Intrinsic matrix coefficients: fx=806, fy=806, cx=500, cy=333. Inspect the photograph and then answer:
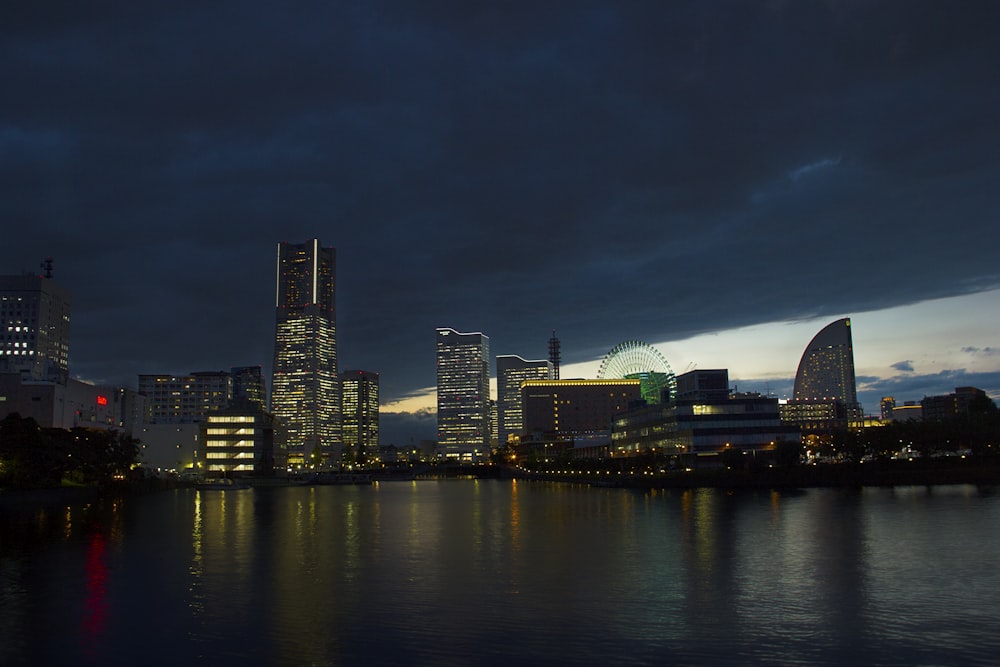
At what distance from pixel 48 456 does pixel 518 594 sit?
9740 centimetres

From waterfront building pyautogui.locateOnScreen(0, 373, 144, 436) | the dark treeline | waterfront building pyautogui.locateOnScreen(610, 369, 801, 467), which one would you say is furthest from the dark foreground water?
waterfront building pyautogui.locateOnScreen(610, 369, 801, 467)

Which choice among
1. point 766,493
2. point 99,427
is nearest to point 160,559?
point 766,493

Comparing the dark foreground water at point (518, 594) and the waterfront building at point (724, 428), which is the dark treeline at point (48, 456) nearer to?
the dark foreground water at point (518, 594)

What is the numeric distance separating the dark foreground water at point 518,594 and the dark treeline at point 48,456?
129 ft

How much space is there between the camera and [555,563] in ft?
153

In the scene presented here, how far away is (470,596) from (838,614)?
15.5 m

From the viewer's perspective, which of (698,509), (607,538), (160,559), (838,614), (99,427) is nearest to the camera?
(838,614)

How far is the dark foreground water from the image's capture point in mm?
27219

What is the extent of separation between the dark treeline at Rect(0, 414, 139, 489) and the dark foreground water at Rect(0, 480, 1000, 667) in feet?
129

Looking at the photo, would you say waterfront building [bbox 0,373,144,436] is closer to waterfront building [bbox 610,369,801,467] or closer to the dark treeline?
the dark treeline

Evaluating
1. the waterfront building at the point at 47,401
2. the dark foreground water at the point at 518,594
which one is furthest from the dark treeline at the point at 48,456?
the dark foreground water at the point at 518,594

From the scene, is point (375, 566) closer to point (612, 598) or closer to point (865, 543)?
point (612, 598)

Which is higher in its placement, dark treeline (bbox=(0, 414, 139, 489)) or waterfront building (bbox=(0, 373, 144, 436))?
waterfront building (bbox=(0, 373, 144, 436))

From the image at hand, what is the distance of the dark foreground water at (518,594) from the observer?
1072 inches
